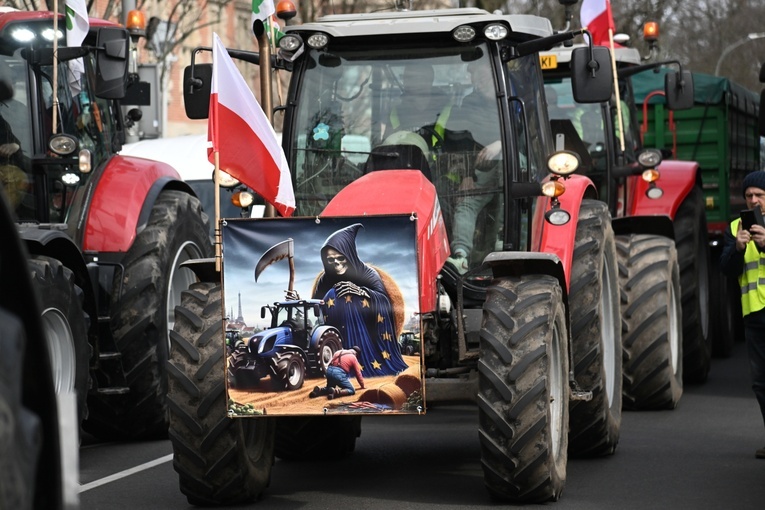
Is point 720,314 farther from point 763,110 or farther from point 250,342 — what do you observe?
point 250,342

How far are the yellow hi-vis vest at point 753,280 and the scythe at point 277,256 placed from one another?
9.14 feet

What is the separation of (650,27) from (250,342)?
7.62 m

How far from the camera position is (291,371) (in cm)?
664

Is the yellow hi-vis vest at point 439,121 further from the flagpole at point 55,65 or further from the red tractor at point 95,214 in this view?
the flagpole at point 55,65

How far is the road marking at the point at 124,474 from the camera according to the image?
7941mm

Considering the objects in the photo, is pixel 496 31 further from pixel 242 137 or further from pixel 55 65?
pixel 55 65

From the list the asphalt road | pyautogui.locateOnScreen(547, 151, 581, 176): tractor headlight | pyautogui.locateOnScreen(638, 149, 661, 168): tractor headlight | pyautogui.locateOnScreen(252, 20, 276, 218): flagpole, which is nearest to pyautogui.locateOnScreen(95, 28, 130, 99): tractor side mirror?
Answer: pyautogui.locateOnScreen(252, 20, 276, 218): flagpole

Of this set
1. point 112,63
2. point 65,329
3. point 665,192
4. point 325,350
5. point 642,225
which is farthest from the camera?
point 665,192

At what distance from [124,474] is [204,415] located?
1.72 m

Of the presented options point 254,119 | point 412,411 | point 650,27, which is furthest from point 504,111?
point 650,27

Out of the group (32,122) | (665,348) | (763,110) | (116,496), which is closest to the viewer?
(116,496)

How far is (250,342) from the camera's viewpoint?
6.68 m

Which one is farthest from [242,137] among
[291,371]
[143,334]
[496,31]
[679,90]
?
[679,90]

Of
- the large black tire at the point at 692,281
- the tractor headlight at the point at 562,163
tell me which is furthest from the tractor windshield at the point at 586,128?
the tractor headlight at the point at 562,163
